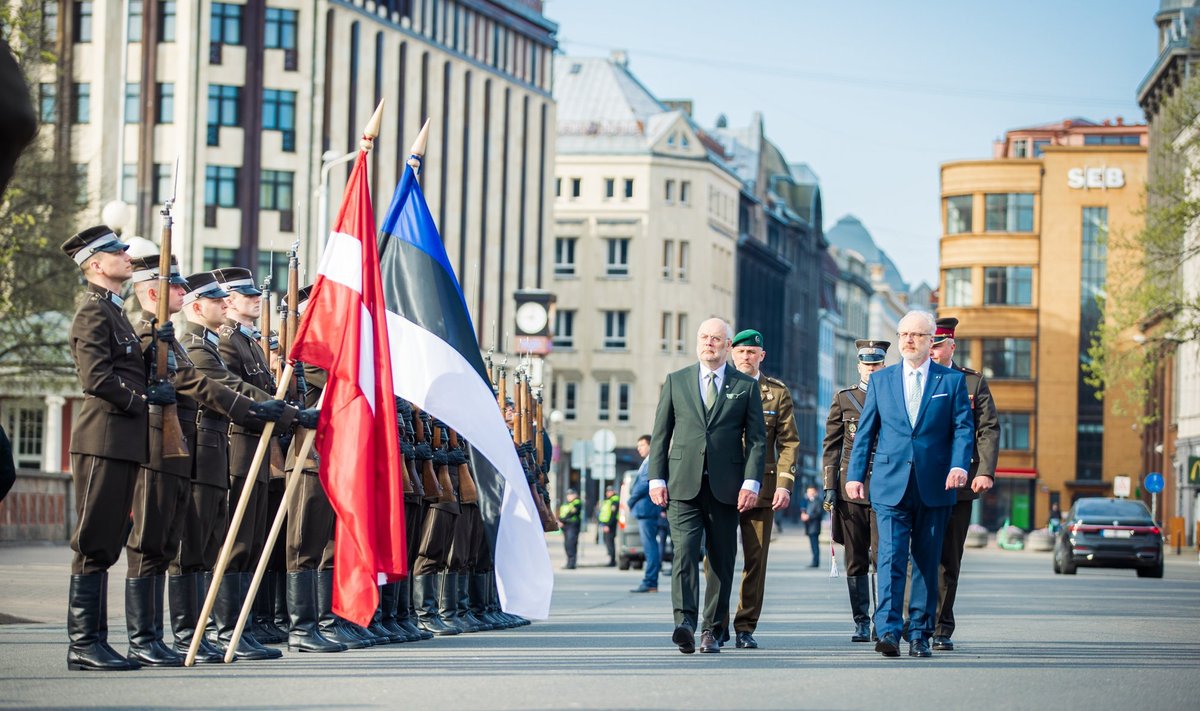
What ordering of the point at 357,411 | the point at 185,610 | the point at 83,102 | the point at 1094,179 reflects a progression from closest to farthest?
the point at 185,610 → the point at 357,411 → the point at 83,102 → the point at 1094,179

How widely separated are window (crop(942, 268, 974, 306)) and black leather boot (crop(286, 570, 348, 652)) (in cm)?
9595

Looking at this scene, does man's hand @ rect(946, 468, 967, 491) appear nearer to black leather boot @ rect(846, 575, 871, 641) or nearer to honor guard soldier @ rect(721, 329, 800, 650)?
honor guard soldier @ rect(721, 329, 800, 650)

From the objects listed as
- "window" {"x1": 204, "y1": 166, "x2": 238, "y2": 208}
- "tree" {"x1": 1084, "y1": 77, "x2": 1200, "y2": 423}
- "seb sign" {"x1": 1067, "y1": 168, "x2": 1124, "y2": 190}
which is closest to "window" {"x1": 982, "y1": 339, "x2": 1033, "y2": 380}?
"seb sign" {"x1": 1067, "y1": 168, "x2": 1124, "y2": 190}

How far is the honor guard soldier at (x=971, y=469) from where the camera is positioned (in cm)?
1420

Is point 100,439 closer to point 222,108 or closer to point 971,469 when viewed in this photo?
point 971,469

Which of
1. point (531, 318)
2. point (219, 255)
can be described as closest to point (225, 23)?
point (219, 255)

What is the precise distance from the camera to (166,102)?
235 ft

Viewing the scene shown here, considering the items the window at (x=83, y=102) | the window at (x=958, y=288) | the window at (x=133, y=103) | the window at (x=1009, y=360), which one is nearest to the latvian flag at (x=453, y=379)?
the window at (x=133, y=103)

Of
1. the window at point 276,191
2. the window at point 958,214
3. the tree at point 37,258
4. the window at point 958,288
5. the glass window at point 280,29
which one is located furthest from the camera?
the window at point 958,214

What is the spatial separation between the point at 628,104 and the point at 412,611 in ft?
316

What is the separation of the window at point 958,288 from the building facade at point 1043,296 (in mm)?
51

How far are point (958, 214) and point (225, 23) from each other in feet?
157

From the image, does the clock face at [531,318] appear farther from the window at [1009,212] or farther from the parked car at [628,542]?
the window at [1009,212]

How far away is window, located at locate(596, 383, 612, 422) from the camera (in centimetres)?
10544
